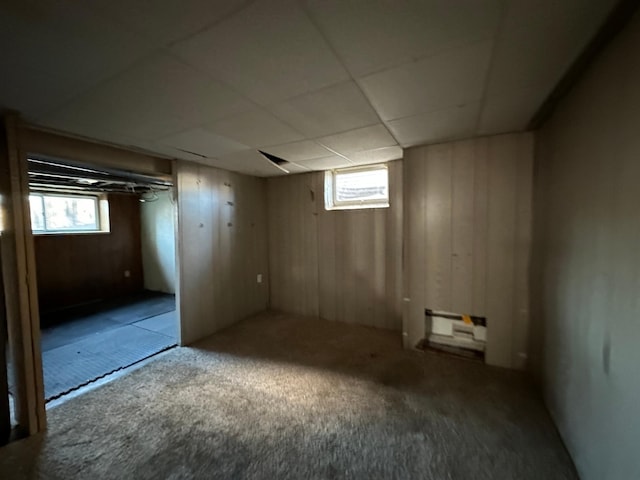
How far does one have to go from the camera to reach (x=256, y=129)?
196 cm

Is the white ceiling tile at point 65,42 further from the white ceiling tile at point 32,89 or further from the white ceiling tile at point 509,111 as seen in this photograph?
the white ceiling tile at point 509,111

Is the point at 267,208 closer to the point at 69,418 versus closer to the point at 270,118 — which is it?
the point at 270,118

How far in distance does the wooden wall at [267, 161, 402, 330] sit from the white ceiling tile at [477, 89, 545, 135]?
106cm

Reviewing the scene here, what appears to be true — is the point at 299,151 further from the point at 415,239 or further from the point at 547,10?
the point at 547,10

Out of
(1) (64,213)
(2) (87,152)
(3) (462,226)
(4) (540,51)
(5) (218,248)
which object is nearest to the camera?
(4) (540,51)

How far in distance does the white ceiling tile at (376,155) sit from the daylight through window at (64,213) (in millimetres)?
4958

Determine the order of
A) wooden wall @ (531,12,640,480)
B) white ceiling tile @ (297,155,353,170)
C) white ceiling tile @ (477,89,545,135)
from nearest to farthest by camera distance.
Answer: wooden wall @ (531,12,640,480)
white ceiling tile @ (477,89,545,135)
white ceiling tile @ (297,155,353,170)

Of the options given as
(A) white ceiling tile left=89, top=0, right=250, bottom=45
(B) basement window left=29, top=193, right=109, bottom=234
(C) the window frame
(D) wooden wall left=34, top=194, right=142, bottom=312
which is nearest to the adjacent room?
(A) white ceiling tile left=89, top=0, right=250, bottom=45

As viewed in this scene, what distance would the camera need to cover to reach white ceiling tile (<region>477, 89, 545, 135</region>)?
157 cm

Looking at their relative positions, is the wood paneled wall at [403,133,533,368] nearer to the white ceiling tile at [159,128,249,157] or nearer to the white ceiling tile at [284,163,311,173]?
the white ceiling tile at [284,163,311,173]

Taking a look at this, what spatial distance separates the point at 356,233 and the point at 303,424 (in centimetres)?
212

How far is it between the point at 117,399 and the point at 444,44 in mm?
2983

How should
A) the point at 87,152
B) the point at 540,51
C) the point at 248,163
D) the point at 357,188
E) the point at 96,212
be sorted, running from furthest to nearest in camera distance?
the point at 96,212 → the point at 357,188 → the point at 248,163 → the point at 87,152 → the point at 540,51

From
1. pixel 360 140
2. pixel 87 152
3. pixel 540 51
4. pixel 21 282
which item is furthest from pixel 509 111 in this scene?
pixel 21 282
